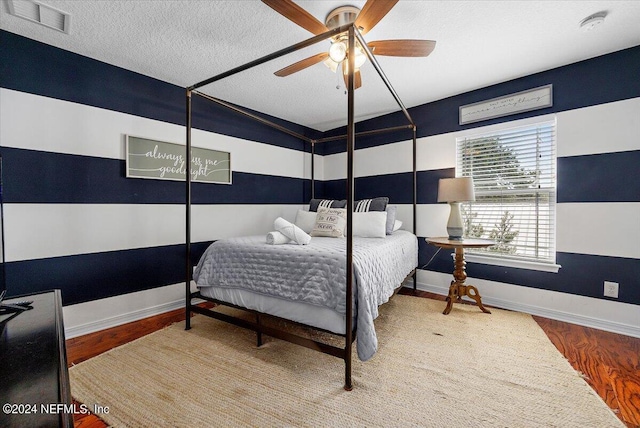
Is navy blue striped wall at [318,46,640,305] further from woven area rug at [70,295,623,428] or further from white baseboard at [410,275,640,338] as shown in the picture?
woven area rug at [70,295,623,428]

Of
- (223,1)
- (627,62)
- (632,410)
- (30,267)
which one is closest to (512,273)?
(632,410)

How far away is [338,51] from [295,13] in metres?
0.36

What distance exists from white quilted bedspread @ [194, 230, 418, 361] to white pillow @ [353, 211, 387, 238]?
338 millimetres

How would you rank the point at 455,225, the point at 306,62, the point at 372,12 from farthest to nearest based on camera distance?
the point at 455,225 < the point at 306,62 < the point at 372,12

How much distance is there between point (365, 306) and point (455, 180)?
172cm

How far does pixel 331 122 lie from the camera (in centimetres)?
405

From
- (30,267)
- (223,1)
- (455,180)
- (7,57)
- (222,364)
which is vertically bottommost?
(222,364)

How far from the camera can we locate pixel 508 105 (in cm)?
274

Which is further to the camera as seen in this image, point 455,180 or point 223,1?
point 455,180

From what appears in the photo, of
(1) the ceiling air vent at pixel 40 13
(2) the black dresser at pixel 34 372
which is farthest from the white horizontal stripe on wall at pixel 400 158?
(2) the black dresser at pixel 34 372

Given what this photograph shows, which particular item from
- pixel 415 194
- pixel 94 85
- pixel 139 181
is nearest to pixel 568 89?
pixel 415 194

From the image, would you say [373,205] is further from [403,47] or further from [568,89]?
[568,89]

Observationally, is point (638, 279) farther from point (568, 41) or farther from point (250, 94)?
point (250, 94)

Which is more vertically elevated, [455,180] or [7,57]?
[7,57]
